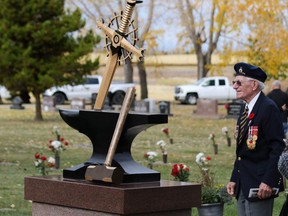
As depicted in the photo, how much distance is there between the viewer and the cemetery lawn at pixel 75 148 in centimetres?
1510

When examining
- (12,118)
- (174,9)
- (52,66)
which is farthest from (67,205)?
(174,9)

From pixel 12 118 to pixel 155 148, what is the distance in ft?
51.4

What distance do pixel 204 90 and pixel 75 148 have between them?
33.6 m

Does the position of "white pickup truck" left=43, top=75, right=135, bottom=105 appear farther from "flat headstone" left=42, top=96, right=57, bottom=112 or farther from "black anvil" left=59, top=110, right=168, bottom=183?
"black anvil" left=59, top=110, right=168, bottom=183

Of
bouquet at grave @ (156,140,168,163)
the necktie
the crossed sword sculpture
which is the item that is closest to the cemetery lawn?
bouquet at grave @ (156,140,168,163)

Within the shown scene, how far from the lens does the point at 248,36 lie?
44.9 metres

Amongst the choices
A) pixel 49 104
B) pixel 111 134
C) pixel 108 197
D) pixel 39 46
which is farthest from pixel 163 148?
pixel 49 104

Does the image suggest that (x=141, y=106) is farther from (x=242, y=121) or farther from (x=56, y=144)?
(x=242, y=121)

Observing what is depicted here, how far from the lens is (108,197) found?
311 inches

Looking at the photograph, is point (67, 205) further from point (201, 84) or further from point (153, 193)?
point (201, 84)

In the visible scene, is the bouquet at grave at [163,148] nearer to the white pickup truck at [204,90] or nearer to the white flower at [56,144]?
the white flower at [56,144]

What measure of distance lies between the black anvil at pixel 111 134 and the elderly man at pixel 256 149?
716 mm

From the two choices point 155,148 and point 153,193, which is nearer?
point 153,193

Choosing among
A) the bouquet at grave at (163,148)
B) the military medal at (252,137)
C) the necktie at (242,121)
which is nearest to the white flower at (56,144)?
the bouquet at grave at (163,148)
